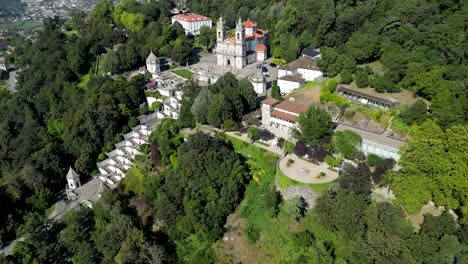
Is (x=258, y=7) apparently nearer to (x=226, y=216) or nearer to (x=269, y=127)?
(x=269, y=127)

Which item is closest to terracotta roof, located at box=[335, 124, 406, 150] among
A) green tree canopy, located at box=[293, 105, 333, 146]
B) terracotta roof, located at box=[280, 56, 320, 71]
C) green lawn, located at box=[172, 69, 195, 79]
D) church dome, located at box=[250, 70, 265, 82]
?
green tree canopy, located at box=[293, 105, 333, 146]

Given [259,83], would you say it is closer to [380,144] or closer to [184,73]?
[184,73]

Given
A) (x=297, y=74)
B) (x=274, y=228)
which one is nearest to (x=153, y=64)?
(x=297, y=74)

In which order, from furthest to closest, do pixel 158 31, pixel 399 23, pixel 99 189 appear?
1. pixel 158 31
2. pixel 399 23
3. pixel 99 189

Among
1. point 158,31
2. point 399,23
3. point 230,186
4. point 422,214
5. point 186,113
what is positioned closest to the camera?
point 422,214

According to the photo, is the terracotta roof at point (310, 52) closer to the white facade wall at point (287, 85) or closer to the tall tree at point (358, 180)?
the white facade wall at point (287, 85)

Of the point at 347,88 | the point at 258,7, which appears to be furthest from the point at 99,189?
the point at 258,7
